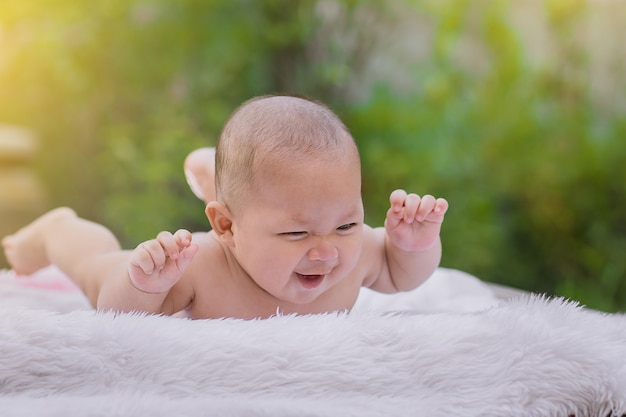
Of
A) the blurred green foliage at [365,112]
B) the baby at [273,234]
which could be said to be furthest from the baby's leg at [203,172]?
the blurred green foliage at [365,112]

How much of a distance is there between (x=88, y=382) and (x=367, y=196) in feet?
6.90

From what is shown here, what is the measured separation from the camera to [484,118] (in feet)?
9.00

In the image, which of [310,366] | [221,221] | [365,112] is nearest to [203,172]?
[221,221]

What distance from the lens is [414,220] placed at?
1040 mm

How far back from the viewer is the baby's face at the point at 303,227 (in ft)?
2.92

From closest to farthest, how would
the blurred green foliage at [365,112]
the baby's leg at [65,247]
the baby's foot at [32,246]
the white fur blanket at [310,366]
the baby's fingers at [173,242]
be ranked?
the white fur blanket at [310,366], the baby's fingers at [173,242], the baby's leg at [65,247], the baby's foot at [32,246], the blurred green foliage at [365,112]

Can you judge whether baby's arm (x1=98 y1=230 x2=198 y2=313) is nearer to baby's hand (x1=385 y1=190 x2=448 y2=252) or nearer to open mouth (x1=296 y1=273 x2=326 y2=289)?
open mouth (x1=296 y1=273 x2=326 y2=289)

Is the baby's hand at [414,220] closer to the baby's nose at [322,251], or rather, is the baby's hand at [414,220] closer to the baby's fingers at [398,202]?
the baby's fingers at [398,202]

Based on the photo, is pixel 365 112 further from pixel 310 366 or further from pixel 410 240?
pixel 310 366

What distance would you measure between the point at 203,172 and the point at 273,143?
0.48 meters

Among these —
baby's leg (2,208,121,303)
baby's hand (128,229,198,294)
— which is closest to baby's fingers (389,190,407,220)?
baby's hand (128,229,198,294)

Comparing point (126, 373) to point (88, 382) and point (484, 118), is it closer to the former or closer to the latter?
point (88, 382)

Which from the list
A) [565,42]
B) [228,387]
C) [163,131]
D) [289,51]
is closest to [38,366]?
[228,387]

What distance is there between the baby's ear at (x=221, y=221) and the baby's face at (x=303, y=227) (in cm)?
3
